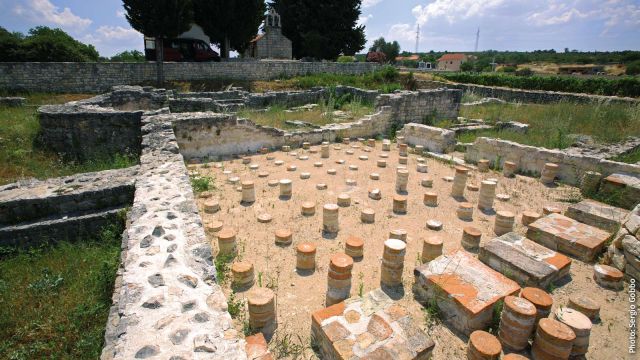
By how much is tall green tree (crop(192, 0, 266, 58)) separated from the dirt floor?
60.7ft

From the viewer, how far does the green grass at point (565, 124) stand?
9.84 m

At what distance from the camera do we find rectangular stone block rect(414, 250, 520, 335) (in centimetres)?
325

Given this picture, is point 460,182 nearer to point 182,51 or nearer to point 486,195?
point 486,195

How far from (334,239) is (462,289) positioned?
2025 mm

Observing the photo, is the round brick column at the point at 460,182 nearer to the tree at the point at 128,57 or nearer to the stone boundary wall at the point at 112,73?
the stone boundary wall at the point at 112,73

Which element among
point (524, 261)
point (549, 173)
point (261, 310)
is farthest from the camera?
point (549, 173)

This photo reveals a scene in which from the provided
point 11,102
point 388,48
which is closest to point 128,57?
point 11,102

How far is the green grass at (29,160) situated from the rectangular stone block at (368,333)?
653 cm

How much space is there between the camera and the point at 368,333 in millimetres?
2875

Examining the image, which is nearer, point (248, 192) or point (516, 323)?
point (516, 323)

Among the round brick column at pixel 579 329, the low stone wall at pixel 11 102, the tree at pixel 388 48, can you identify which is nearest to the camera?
the round brick column at pixel 579 329

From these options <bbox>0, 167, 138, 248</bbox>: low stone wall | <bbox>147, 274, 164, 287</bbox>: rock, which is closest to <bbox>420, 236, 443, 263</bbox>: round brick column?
<bbox>147, 274, 164, 287</bbox>: rock

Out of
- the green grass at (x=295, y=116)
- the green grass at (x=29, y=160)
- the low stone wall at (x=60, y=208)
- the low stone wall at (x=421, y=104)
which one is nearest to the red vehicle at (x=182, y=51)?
the green grass at (x=295, y=116)

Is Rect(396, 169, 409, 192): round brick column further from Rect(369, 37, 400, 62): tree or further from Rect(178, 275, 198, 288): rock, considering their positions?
Rect(369, 37, 400, 62): tree
